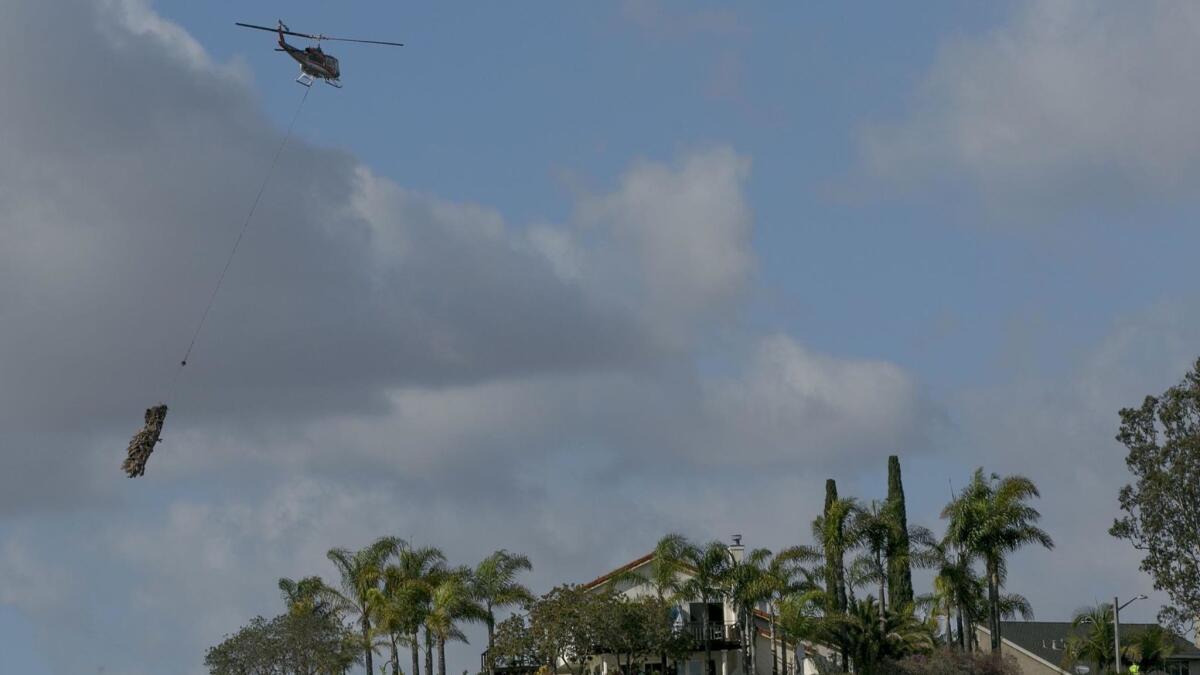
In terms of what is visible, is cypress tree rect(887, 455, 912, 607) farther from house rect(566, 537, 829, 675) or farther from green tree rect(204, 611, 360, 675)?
green tree rect(204, 611, 360, 675)

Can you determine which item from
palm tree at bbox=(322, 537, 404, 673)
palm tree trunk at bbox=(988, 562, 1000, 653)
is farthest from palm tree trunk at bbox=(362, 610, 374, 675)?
palm tree trunk at bbox=(988, 562, 1000, 653)

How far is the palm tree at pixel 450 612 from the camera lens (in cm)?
8588

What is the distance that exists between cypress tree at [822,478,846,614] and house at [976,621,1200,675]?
91.0 feet

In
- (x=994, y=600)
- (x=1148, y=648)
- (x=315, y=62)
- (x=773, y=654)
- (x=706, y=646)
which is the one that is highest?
(x=315, y=62)

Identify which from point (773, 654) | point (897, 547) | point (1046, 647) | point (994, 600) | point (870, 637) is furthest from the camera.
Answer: point (1046, 647)

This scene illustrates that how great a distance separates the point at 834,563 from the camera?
8288 centimetres

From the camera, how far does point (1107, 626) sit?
9550 centimetres

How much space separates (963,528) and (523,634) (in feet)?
66.5

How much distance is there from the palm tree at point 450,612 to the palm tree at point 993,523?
2244cm

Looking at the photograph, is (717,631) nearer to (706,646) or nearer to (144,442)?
(706,646)

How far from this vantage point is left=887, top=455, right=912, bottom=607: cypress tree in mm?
82562

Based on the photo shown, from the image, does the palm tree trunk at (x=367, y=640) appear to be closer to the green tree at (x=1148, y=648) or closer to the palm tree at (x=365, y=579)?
the palm tree at (x=365, y=579)

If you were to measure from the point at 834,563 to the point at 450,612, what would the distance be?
17.6m

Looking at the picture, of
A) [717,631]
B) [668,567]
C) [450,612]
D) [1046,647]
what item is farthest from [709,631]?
[1046,647]
